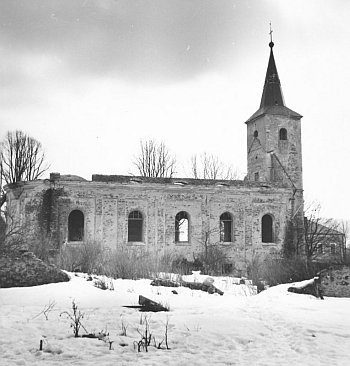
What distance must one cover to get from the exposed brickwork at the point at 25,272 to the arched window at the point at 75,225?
12.3 meters

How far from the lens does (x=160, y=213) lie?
1002 inches

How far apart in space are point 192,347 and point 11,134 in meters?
→ 31.5

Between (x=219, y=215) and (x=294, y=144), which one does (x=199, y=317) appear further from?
(x=294, y=144)

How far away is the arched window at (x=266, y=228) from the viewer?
90.1 feet

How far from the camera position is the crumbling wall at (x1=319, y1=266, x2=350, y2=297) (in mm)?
12136

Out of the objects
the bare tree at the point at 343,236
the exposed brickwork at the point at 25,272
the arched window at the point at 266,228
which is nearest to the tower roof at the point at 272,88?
the arched window at the point at 266,228

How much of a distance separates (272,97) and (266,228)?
419 inches

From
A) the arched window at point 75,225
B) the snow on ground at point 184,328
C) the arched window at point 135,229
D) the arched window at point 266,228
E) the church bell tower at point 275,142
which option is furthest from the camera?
the church bell tower at point 275,142

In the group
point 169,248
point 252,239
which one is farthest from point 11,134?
point 252,239

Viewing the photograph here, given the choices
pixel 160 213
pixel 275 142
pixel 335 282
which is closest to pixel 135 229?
pixel 160 213

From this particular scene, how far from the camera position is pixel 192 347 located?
6.75m

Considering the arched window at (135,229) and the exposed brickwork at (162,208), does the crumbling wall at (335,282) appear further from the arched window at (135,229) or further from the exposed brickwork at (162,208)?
the arched window at (135,229)

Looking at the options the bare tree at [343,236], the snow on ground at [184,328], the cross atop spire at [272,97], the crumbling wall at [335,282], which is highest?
the cross atop spire at [272,97]

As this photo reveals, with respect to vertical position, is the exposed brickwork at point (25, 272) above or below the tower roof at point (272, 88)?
below
